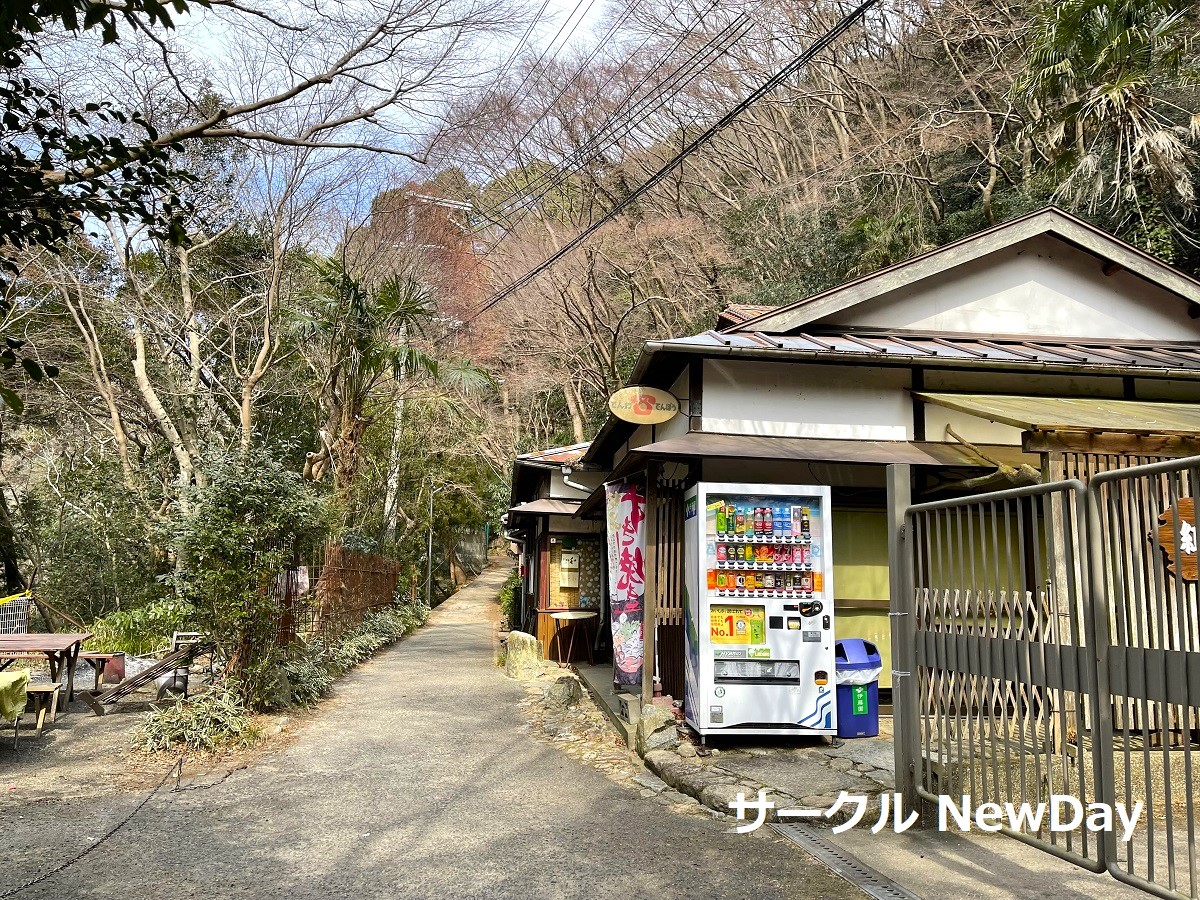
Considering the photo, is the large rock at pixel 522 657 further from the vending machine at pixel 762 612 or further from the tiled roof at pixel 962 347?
the tiled roof at pixel 962 347

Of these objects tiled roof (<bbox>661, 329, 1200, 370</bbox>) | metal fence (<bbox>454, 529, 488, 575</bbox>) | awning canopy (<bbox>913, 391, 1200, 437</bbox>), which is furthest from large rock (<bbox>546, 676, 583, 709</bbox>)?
metal fence (<bbox>454, 529, 488, 575</bbox>)

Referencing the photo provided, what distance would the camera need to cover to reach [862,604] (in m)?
9.16

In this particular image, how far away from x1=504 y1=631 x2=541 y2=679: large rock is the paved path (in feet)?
16.5

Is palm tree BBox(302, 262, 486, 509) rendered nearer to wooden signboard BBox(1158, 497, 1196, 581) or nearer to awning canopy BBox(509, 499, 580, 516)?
awning canopy BBox(509, 499, 580, 516)

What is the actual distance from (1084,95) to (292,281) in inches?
563

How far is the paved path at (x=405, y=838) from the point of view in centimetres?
481

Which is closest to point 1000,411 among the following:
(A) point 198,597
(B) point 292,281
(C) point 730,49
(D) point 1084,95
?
(A) point 198,597

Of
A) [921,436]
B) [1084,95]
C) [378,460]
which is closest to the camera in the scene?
[921,436]

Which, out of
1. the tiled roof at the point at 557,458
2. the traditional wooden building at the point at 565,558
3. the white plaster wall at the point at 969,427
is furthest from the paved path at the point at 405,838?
the tiled roof at the point at 557,458

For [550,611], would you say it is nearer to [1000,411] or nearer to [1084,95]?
[1000,411]

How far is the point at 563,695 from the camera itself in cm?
1102

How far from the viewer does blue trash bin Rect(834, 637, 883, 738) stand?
313 inches

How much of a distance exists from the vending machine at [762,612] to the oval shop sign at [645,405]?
3.52 ft

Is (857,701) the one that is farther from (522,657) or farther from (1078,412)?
(522,657)
